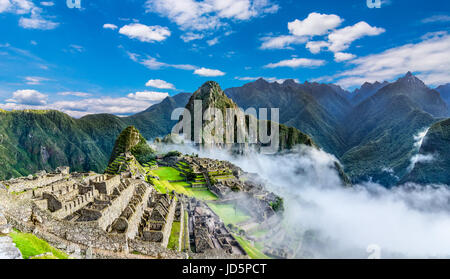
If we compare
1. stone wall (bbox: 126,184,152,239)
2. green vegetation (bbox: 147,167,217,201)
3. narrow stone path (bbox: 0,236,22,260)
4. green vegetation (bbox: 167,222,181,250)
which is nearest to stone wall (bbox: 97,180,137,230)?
stone wall (bbox: 126,184,152,239)

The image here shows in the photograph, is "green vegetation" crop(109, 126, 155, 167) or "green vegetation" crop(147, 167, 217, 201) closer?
"green vegetation" crop(147, 167, 217, 201)

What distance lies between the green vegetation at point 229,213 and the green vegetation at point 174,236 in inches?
369

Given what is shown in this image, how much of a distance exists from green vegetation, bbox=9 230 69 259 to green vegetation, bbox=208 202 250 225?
75.3ft

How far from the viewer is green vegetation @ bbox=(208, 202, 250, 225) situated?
3340cm

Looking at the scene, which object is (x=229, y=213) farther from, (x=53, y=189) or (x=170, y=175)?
(x=170, y=175)

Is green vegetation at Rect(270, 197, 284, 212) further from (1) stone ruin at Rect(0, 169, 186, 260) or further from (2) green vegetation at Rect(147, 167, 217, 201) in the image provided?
(1) stone ruin at Rect(0, 169, 186, 260)

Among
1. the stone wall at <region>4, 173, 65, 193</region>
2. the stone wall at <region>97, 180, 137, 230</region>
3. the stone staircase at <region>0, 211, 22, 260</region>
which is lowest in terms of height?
the stone wall at <region>97, 180, 137, 230</region>

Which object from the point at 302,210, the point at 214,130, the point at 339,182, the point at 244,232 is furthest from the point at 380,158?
the point at 244,232

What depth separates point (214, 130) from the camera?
171 m

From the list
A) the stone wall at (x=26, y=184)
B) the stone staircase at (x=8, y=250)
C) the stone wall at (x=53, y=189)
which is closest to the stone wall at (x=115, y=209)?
the stone wall at (x=53, y=189)

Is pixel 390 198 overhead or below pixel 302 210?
below
